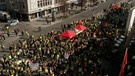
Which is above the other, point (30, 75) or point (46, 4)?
point (46, 4)

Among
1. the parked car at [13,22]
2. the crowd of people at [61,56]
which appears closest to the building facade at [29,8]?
the parked car at [13,22]

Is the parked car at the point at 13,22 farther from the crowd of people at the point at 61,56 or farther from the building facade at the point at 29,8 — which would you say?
the crowd of people at the point at 61,56

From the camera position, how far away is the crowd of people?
29845 mm

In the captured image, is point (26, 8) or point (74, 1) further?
point (74, 1)

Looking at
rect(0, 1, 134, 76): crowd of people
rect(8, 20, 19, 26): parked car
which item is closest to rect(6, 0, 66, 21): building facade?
rect(8, 20, 19, 26): parked car

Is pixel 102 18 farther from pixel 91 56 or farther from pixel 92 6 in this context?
pixel 91 56

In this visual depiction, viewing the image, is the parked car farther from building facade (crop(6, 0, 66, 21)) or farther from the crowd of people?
the crowd of people

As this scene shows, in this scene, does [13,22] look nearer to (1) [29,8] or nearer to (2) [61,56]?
(1) [29,8]

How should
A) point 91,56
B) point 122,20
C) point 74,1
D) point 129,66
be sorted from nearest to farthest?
point 129,66, point 91,56, point 122,20, point 74,1

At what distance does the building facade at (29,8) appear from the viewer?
56.1 metres

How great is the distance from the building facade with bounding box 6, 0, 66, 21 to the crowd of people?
44.0ft

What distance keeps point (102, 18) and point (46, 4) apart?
15286mm

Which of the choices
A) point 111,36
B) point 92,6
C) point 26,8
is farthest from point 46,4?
point 111,36

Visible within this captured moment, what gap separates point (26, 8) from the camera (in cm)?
5584
